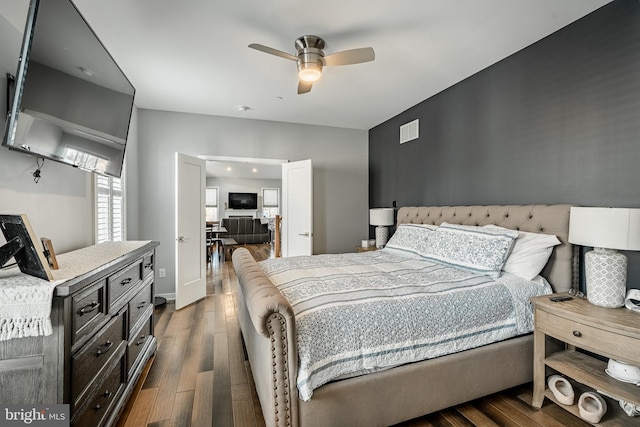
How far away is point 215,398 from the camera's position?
1.86m

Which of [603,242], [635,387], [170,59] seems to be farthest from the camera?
[170,59]

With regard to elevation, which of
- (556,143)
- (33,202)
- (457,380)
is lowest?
(457,380)

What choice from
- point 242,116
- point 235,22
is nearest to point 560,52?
point 235,22

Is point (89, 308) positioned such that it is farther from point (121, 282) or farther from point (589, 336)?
point (589, 336)

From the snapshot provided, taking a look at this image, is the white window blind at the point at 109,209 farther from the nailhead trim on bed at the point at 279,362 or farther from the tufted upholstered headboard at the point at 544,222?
the tufted upholstered headboard at the point at 544,222

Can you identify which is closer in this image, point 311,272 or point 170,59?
point 311,272

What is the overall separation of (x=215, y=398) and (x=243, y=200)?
991 centimetres

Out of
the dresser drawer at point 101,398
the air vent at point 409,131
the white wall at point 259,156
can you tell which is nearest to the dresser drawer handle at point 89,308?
the dresser drawer at point 101,398

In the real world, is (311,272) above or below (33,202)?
below

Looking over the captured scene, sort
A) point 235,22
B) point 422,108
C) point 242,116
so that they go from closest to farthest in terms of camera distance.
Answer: point 235,22
point 422,108
point 242,116

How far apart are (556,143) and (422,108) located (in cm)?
174

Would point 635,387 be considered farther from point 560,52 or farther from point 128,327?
point 128,327

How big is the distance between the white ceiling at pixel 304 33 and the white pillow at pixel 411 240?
64.7 inches

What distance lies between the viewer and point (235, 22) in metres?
2.10
